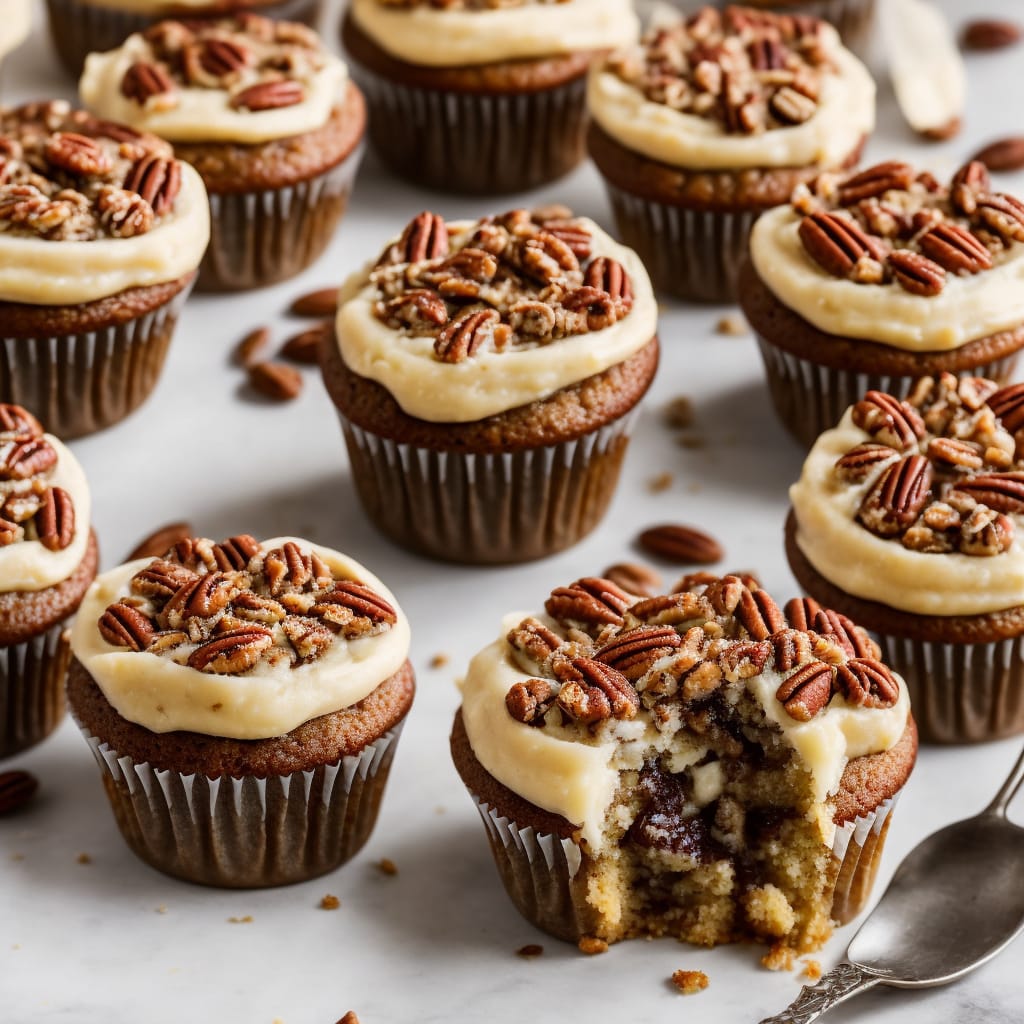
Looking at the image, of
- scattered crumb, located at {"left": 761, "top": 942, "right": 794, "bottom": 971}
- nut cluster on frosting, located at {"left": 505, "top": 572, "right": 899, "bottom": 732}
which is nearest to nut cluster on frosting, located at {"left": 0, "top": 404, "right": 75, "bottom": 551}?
nut cluster on frosting, located at {"left": 505, "top": 572, "right": 899, "bottom": 732}

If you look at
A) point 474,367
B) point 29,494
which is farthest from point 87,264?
point 474,367

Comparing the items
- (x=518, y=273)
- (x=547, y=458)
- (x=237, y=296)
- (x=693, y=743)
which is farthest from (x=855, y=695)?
(x=237, y=296)

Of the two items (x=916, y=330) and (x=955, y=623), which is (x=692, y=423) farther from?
(x=955, y=623)

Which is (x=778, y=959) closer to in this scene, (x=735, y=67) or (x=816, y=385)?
(x=816, y=385)

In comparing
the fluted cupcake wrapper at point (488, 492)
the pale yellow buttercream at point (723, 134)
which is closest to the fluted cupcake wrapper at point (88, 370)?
the fluted cupcake wrapper at point (488, 492)

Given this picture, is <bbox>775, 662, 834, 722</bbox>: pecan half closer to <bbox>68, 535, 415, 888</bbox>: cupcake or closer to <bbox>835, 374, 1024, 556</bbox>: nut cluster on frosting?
<bbox>835, 374, 1024, 556</bbox>: nut cluster on frosting
